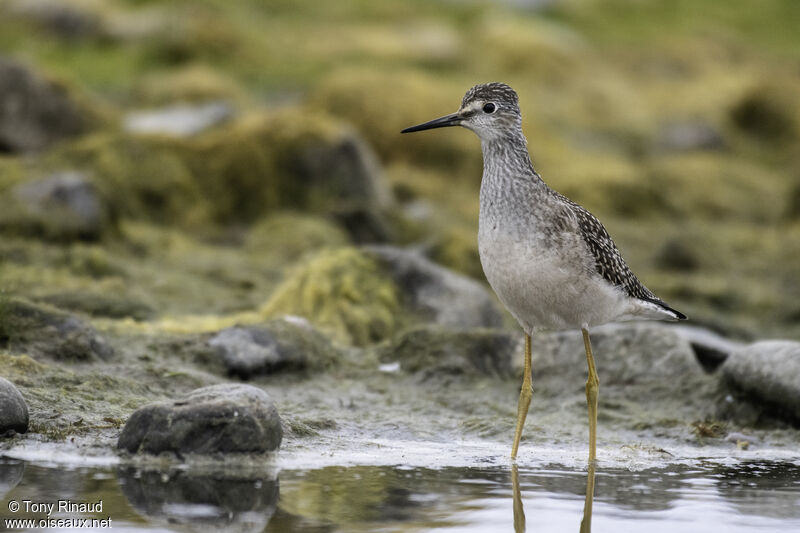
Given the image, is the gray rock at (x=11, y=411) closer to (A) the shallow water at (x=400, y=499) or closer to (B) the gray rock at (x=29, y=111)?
(A) the shallow water at (x=400, y=499)

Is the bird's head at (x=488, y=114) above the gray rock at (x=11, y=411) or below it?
above

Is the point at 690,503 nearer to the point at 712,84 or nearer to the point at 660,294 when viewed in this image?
the point at 660,294

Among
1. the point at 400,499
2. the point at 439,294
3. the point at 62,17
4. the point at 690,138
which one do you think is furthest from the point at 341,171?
the point at 62,17

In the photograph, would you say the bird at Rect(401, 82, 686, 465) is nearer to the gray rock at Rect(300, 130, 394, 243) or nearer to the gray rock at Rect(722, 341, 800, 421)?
the gray rock at Rect(722, 341, 800, 421)

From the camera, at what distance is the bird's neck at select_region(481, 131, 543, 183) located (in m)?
7.92

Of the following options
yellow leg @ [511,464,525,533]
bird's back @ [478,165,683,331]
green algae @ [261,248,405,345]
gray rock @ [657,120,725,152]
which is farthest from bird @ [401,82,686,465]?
gray rock @ [657,120,725,152]

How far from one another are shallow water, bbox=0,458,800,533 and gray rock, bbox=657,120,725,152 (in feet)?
69.4

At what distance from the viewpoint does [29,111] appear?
705 inches

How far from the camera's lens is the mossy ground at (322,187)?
11.9 metres

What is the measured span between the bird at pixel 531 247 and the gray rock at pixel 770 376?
150 centimetres

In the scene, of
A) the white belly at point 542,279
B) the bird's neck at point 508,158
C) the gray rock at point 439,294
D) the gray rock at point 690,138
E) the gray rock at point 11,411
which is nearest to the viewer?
the gray rock at point 11,411

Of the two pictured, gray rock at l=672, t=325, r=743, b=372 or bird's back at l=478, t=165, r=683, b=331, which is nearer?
bird's back at l=478, t=165, r=683, b=331

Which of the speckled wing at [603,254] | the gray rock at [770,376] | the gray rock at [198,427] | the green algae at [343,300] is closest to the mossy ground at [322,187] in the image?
the green algae at [343,300]

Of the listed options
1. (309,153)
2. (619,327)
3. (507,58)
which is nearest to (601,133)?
(507,58)
